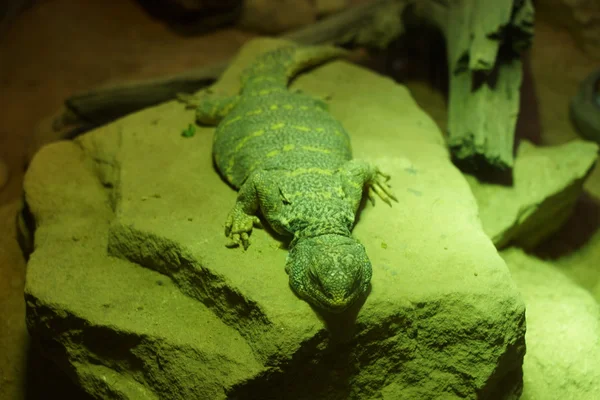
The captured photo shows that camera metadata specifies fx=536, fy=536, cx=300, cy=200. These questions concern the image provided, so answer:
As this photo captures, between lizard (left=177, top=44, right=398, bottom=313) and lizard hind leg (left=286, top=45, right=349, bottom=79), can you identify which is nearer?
lizard (left=177, top=44, right=398, bottom=313)

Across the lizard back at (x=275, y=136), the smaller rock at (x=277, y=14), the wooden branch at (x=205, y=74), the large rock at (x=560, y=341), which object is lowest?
the large rock at (x=560, y=341)

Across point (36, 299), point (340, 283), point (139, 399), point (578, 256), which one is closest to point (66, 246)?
point (36, 299)

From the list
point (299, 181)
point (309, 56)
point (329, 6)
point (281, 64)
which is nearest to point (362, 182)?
point (299, 181)

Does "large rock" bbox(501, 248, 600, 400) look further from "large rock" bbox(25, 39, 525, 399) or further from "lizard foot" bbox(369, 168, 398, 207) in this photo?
"lizard foot" bbox(369, 168, 398, 207)

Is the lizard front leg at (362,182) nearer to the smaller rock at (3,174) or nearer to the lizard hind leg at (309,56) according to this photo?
the lizard hind leg at (309,56)

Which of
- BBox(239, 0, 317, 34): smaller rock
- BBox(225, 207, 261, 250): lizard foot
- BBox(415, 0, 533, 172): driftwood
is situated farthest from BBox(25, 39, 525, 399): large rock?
BBox(239, 0, 317, 34): smaller rock

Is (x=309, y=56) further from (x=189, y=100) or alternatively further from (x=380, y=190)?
(x=380, y=190)

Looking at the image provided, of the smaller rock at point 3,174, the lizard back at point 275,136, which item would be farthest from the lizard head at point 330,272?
the smaller rock at point 3,174
